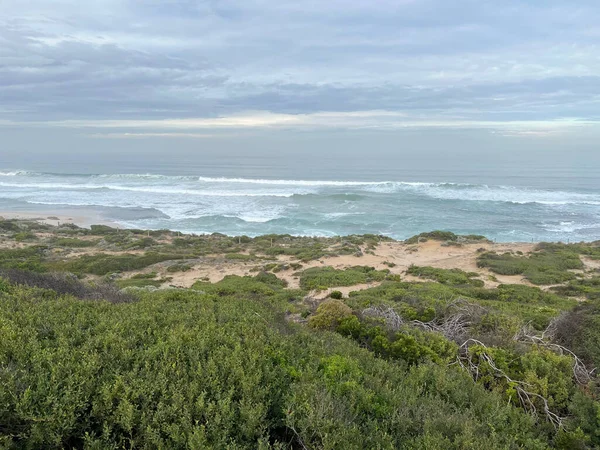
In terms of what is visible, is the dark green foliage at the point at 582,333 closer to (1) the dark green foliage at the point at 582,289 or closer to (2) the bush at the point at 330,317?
(2) the bush at the point at 330,317

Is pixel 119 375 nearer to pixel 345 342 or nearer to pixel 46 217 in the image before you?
pixel 345 342

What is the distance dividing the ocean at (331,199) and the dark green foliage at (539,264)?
1155 centimetres

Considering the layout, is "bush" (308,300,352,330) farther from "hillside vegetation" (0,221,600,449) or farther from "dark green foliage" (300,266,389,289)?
"dark green foliage" (300,266,389,289)

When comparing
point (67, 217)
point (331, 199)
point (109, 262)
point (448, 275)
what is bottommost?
point (448, 275)

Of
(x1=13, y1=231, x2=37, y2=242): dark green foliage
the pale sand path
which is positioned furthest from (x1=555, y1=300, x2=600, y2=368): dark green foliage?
(x1=13, y1=231, x2=37, y2=242): dark green foliage

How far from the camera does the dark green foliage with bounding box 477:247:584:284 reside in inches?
759

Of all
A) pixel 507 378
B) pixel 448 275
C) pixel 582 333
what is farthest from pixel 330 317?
pixel 448 275

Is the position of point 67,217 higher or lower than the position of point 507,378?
higher

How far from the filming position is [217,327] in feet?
17.0

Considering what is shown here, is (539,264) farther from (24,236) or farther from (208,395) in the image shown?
(24,236)

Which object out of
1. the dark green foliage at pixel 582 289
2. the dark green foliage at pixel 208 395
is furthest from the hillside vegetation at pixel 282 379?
the dark green foliage at pixel 582 289

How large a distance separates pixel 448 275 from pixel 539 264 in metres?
6.33

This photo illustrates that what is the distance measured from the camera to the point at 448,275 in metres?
19.3

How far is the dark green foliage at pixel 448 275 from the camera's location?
18.2 m
